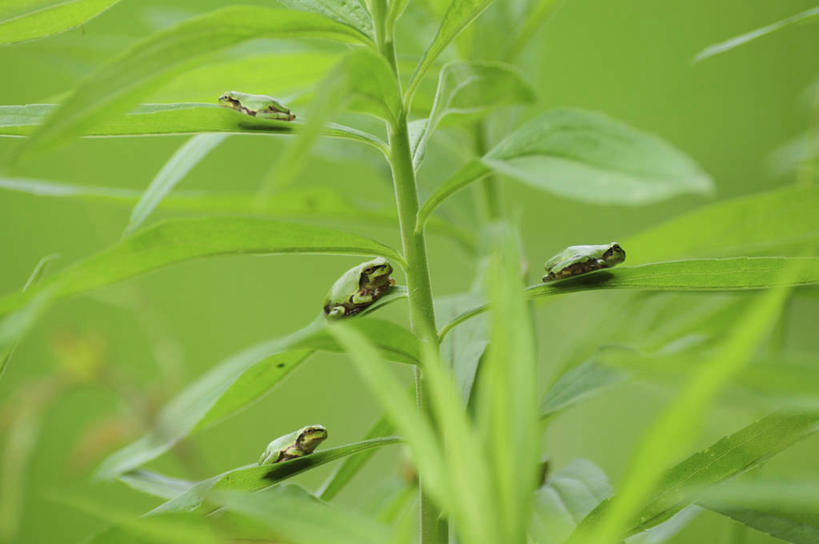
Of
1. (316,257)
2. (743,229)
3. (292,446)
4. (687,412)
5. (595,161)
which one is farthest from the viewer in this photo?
(316,257)

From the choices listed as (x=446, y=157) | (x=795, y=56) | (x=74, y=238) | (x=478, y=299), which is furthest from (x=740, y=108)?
(x=74, y=238)

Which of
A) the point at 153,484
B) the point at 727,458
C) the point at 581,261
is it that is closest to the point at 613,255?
the point at 581,261

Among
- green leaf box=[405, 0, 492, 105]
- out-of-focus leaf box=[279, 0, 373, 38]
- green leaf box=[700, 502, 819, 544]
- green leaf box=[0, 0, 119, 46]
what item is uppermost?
green leaf box=[0, 0, 119, 46]

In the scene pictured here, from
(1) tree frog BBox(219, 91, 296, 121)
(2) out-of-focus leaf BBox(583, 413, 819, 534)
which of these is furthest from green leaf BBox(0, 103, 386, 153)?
(2) out-of-focus leaf BBox(583, 413, 819, 534)

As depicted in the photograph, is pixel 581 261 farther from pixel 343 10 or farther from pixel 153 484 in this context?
pixel 153 484

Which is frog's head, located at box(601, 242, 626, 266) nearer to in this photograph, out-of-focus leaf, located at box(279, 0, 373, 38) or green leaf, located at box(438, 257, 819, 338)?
green leaf, located at box(438, 257, 819, 338)

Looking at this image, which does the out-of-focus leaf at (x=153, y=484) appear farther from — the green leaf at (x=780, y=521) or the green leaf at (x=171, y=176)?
the green leaf at (x=780, y=521)
